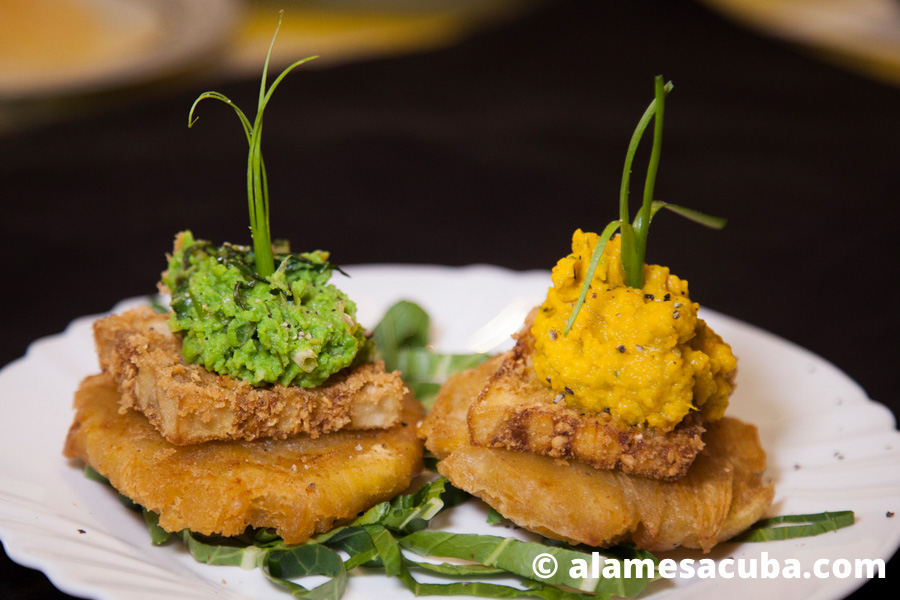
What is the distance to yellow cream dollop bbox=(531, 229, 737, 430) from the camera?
311 centimetres

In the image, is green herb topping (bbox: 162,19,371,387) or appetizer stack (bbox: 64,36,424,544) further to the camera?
green herb topping (bbox: 162,19,371,387)

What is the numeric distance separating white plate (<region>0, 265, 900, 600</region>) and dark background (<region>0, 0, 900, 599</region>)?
1.11 metres

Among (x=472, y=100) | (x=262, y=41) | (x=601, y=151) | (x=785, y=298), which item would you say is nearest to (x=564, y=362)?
(x=785, y=298)

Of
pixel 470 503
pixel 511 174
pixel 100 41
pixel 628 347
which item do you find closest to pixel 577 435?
pixel 628 347

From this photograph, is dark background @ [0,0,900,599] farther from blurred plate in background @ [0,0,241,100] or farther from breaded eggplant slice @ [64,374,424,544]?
breaded eggplant slice @ [64,374,424,544]

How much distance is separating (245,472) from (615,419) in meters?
1.38

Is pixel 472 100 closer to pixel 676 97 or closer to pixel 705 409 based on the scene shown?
pixel 676 97

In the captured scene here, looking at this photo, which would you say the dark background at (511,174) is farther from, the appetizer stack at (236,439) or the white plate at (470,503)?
the appetizer stack at (236,439)

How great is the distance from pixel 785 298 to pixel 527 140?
3.09 m

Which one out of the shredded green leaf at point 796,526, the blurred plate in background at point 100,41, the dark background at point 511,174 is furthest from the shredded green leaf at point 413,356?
the blurred plate in background at point 100,41

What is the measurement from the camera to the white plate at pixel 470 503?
2926 mm

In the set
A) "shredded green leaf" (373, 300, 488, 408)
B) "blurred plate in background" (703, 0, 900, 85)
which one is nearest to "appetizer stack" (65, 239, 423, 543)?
"shredded green leaf" (373, 300, 488, 408)

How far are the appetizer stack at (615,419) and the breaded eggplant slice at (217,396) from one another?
44 cm

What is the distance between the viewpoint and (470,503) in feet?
11.8
